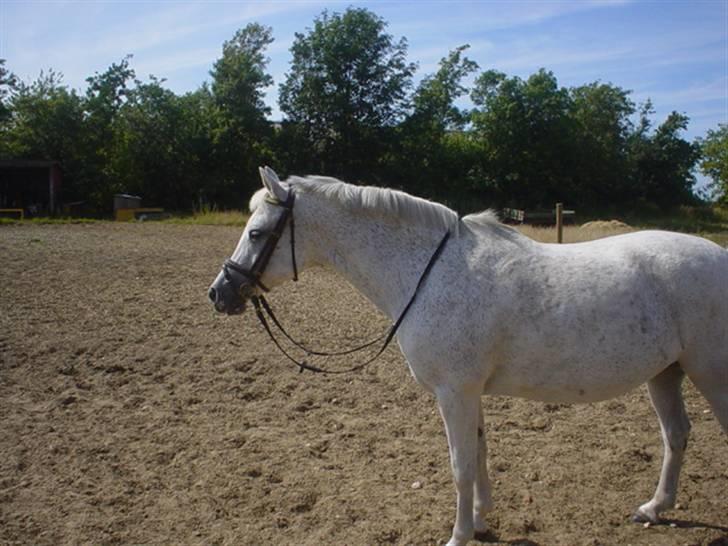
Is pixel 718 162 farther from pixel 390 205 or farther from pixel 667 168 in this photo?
pixel 390 205

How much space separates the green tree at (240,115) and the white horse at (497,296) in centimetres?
2996

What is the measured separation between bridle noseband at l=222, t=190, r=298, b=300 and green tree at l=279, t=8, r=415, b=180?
31.7 meters

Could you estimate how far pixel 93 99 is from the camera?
120ft

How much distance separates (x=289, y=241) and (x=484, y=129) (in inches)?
1441

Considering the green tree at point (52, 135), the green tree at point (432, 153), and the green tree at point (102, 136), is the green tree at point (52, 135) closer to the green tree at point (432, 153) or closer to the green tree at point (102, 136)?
the green tree at point (102, 136)

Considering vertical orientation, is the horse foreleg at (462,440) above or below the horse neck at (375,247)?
below

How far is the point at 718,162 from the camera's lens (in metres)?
32.0

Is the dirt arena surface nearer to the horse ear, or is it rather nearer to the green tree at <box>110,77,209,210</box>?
the horse ear

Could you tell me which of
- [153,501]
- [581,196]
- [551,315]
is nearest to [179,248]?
[153,501]

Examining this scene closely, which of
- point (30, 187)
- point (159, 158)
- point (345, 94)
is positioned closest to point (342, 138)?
point (345, 94)

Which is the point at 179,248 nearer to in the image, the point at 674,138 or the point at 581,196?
the point at 581,196

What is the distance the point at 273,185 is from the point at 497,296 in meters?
1.43

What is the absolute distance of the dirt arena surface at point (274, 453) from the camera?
400 cm

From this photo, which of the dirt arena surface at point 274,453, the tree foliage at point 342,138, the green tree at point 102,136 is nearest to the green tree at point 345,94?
the tree foliage at point 342,138
